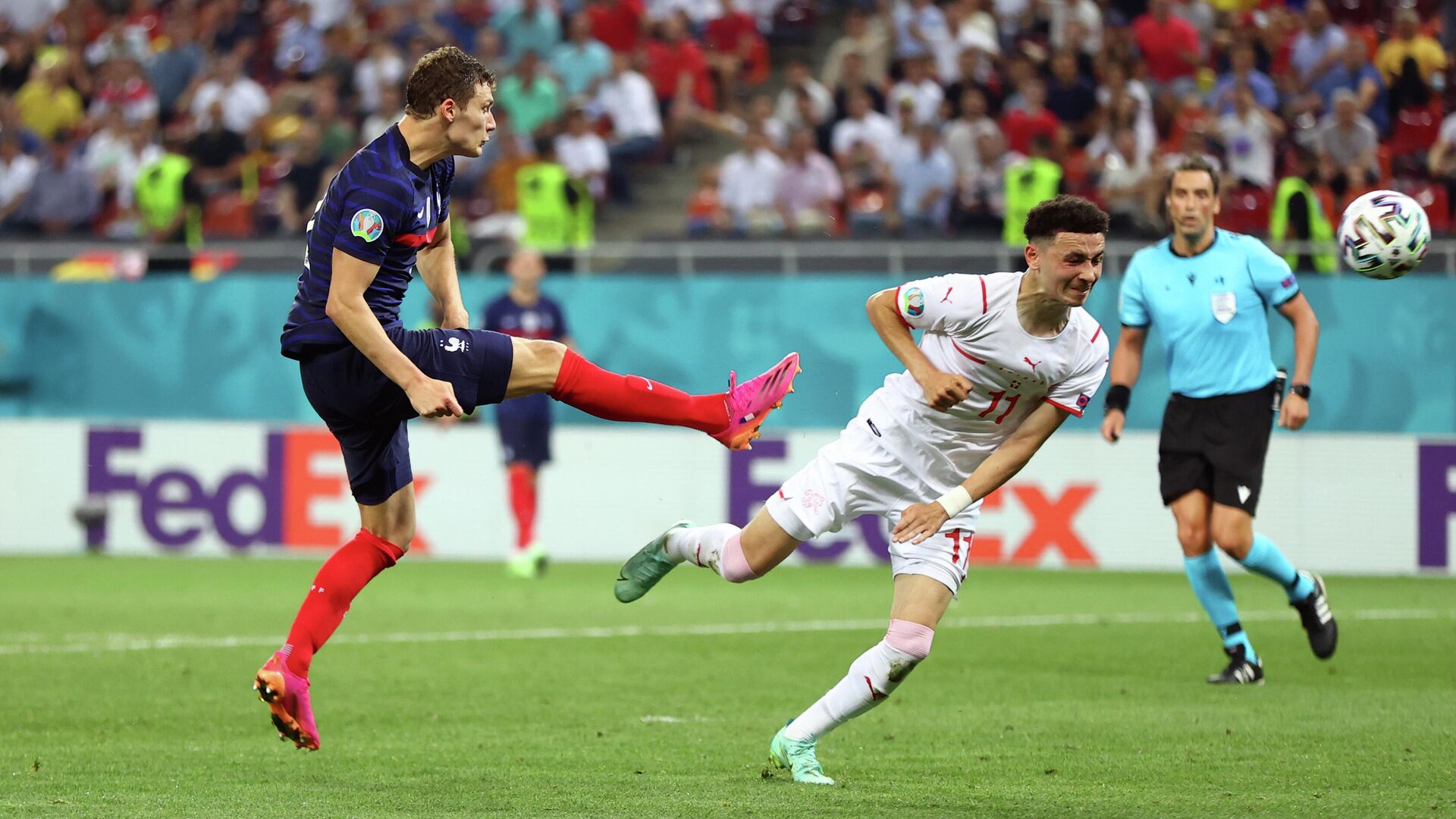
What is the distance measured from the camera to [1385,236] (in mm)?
8094

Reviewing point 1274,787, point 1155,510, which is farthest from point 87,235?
point 1274,787

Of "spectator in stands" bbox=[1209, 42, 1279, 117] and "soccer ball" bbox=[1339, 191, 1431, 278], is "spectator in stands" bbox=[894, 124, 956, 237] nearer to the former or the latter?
"spectator in stands" bbox=[1209, 42, 1279, 117]

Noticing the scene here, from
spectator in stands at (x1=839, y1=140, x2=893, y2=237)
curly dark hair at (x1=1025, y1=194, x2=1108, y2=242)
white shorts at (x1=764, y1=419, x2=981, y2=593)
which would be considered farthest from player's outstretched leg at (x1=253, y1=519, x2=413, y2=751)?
spectator in stands at (x1=839, y1=140, x2=893, y2=237)

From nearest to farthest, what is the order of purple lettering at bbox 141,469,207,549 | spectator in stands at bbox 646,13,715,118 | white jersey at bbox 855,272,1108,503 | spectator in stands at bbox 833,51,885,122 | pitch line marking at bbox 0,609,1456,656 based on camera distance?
white jersey at bbox 855,272,1108,503
pitch line marking at bbox 0,609,1456,656
purple lettering at bbox 141,469,207,549
spectator in stands at bbox 833,51,885,122
spectator in stands at bbox 646,13,715,118

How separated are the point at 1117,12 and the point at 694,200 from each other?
439 centimetres

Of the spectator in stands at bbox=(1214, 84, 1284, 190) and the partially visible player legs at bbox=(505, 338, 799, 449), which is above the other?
the spectator in stands at bbox=(1214, 84, 1284, 190)

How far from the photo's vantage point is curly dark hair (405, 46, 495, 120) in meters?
6.50

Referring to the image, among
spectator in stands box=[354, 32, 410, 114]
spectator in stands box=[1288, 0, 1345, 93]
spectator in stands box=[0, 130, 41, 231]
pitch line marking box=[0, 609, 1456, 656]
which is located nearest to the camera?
pitch line marking box=[0, 609, 1456, 656]

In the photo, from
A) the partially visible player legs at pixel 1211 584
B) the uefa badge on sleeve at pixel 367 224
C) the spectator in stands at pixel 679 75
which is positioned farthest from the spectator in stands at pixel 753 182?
the uefa badge on sleeve at pixel 367 224

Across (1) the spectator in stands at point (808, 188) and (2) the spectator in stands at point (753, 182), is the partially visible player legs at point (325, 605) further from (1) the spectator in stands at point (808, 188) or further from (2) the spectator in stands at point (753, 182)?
(2) the spectator in stands at point (753, 182)

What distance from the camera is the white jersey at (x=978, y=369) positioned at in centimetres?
673

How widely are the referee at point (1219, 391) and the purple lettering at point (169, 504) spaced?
31.9 ft

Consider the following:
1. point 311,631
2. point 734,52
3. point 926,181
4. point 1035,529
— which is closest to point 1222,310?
point 311,631

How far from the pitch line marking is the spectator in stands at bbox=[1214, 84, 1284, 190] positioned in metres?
5.05
